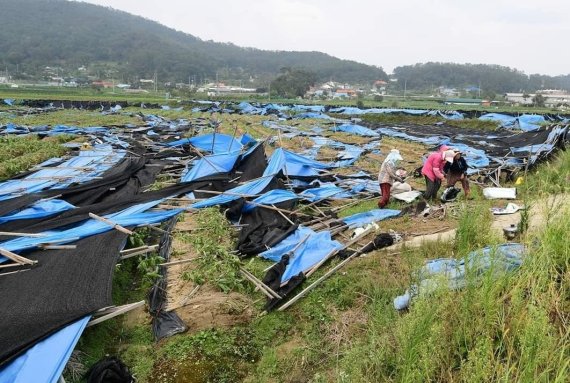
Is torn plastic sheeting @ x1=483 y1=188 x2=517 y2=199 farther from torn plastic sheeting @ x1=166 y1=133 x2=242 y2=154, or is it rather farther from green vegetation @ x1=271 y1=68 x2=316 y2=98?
green vegetation @ x1=271 y1=68 x2=316 y2=98

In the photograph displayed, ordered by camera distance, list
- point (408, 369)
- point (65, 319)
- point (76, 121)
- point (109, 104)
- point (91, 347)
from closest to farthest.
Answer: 1. point (408, 369)
2. point (65, 319)
3. point (91, 347)
4. point (76, 121)
5. point (109, 104)

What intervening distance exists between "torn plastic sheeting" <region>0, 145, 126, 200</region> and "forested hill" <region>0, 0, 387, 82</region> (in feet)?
336

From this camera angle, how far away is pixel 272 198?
8695mm

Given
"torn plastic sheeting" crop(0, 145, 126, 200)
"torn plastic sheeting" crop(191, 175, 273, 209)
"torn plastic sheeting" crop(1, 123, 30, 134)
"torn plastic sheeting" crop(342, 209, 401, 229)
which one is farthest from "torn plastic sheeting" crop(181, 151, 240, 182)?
"torn plastic sheeting" crop(1, 123, 30, 134)

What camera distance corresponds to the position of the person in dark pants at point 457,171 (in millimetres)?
8953

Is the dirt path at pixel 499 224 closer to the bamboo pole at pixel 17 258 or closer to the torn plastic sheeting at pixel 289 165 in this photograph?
the torn plastic sheeting at pixel 289 165

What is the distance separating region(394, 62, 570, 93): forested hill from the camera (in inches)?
3962

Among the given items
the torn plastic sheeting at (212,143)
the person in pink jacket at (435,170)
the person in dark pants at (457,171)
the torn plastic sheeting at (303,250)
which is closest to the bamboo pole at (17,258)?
the torn plastic sheeting at (303,250)

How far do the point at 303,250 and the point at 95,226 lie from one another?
3.30 metres

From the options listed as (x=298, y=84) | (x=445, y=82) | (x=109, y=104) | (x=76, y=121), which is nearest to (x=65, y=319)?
(x=76, y=121)

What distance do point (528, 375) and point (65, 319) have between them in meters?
3.84

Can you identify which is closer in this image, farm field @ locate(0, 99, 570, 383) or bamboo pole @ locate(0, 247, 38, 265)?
farm field @ locate(0, 99, 570, 383)

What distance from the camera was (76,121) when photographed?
26.7m

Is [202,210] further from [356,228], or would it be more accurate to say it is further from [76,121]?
[76,121]
